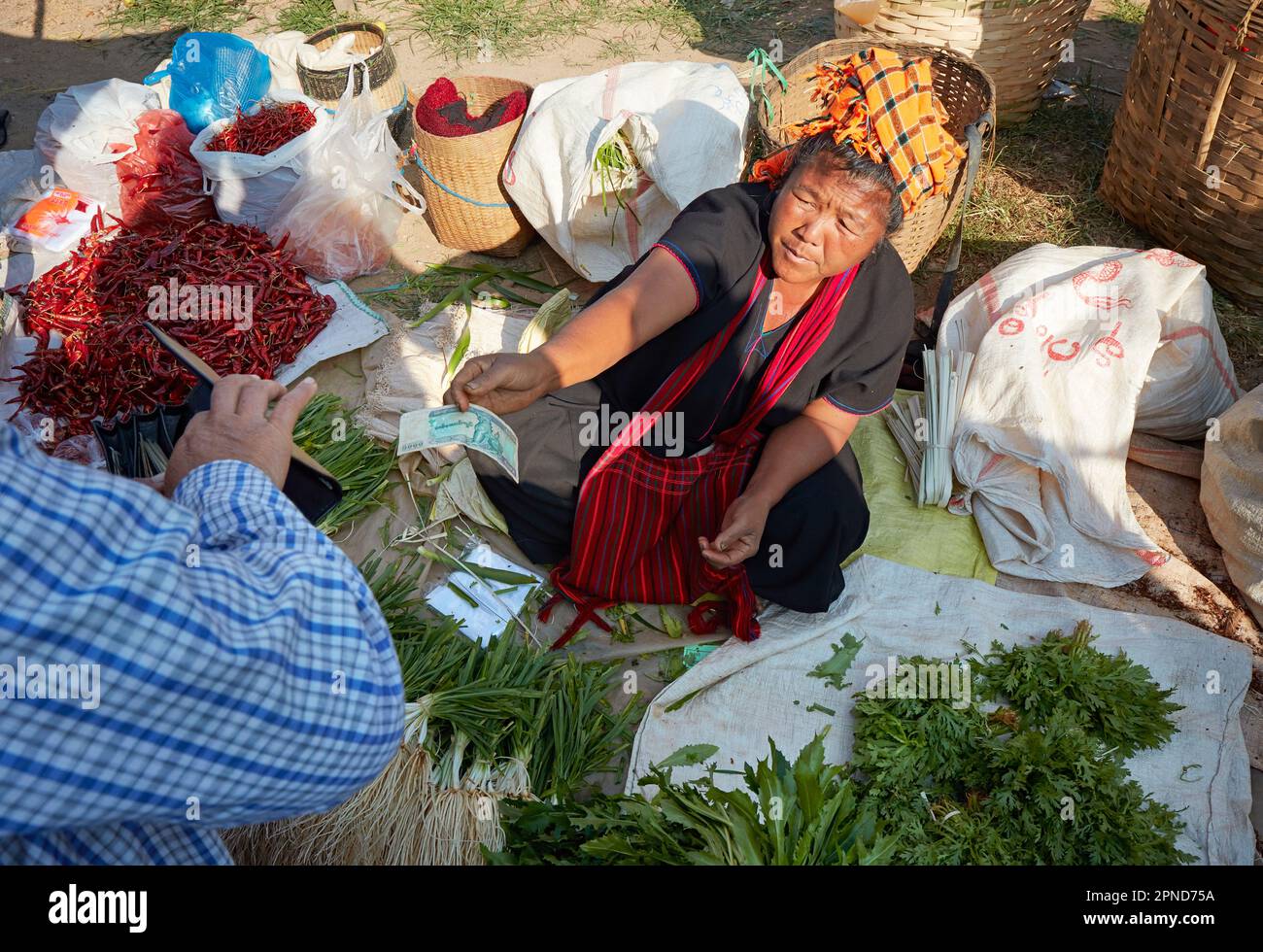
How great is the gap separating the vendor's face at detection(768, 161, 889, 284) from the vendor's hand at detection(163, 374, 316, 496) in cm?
136

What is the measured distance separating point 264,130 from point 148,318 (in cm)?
98

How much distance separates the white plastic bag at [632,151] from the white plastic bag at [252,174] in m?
0.82

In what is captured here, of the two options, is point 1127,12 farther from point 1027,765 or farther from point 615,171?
point 1027,765

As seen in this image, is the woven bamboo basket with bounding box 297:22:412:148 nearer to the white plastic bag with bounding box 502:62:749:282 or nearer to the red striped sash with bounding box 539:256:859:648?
the white plastic bag with bounding box 502:62:749:282

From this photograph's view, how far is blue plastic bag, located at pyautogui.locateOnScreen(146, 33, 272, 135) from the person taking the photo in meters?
3.77

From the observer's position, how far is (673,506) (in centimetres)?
255

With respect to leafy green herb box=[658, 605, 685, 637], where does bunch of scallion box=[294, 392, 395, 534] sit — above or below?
above

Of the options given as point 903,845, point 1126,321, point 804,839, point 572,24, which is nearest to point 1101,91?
point 1126,321

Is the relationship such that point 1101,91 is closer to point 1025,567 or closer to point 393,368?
point 1025,567

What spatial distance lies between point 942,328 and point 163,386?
8.68ft

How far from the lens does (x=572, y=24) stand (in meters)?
5.18

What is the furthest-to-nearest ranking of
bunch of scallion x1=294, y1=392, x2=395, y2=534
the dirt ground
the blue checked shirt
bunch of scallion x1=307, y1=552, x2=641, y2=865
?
the dirt ground → bunch of scallion x1=294, y1=392, x2=395, y2=534 → bunch of scallion x1=307, y1=552, x2=641, y2=865 → the blue checked shirt

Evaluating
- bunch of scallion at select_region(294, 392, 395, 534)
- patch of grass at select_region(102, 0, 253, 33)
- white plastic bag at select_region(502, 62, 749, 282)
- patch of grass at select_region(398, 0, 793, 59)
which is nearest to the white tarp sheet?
bunch of scallion at select_region(294, 392, 395, 534)

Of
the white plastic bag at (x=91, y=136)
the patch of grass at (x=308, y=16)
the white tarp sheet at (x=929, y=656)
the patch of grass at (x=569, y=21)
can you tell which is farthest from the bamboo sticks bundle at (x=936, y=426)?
the patch of grass at (x=308, y=16)
